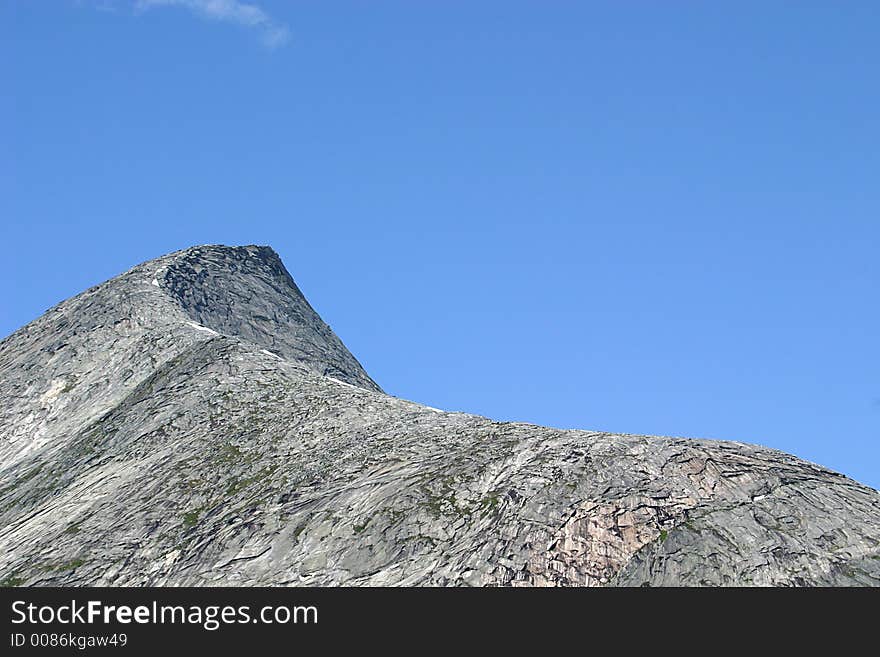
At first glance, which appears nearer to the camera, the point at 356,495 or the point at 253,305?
the point at 356,495

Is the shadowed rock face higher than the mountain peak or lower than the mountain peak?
lower

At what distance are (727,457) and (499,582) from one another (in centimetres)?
1332

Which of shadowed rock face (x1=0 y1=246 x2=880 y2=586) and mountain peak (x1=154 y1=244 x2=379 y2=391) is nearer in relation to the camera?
shadowed rock face (x1=0 y1=246 x2=880 y2=586)

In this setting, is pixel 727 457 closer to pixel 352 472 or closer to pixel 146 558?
pixel 352 472

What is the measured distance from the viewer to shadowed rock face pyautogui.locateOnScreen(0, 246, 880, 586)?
157ft

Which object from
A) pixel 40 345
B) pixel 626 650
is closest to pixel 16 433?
pixel 40 345

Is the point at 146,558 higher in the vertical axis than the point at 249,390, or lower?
lower

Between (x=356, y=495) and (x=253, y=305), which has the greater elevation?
(x=253, y=305)

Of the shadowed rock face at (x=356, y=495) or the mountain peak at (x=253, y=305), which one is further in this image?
the mountain peak at (x=253, y=305)

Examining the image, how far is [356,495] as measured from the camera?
56531mm

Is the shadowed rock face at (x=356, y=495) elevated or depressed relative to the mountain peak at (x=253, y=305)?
depressed

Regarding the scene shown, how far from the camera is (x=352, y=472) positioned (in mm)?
59438

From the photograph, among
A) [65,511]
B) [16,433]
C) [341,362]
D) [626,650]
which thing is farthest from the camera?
[341,362]

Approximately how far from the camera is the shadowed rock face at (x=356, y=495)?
4800cm
